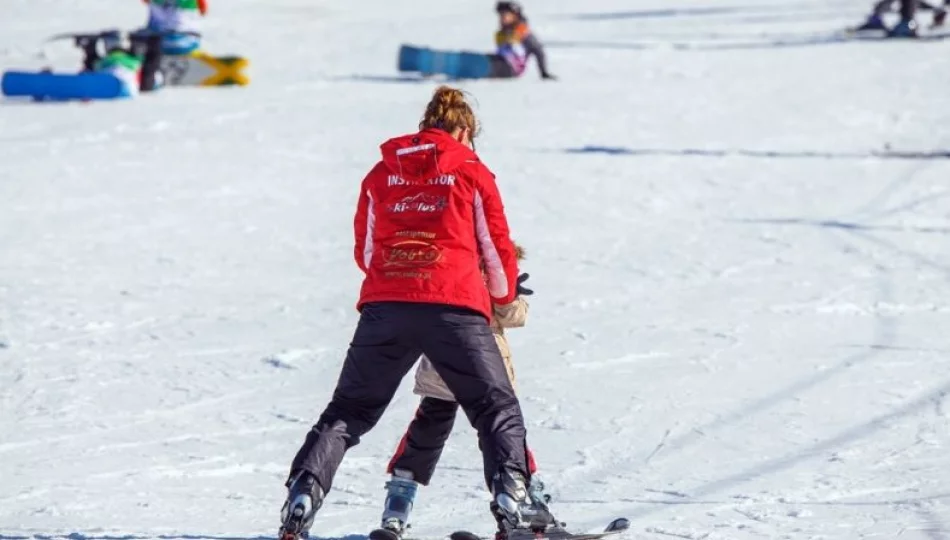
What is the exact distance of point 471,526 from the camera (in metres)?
4.57

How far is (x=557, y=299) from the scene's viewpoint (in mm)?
8164

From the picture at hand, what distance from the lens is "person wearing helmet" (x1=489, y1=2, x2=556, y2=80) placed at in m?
16.7

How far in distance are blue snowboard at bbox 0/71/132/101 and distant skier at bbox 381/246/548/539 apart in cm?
1120

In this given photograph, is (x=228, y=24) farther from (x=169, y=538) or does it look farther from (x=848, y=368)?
(x=169, y=538)

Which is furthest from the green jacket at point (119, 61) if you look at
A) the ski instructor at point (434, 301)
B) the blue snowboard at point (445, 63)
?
the ski instructor at point (434, 301)

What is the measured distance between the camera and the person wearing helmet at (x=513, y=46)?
16.7 m

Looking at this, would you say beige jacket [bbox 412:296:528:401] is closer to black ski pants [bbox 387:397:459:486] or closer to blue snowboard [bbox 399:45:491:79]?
black ski pants [bbox 387:397:459:486]

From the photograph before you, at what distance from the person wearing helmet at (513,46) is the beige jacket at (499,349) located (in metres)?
12.7

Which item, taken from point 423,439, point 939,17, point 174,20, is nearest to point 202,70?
point 174,20

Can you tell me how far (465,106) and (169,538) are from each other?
158 centimetres

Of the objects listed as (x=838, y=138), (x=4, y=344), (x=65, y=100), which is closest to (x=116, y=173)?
(x=65, y=100)

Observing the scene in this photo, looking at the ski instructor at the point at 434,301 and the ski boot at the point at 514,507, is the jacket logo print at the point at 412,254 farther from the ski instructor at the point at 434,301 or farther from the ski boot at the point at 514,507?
the ski boot at the point at 514,507

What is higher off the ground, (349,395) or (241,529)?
(349,395)

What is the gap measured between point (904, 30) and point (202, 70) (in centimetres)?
970
